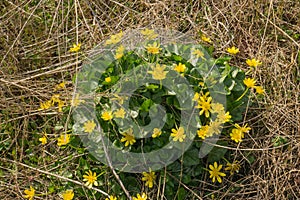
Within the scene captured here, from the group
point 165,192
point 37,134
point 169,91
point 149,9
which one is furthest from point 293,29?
point 37,134

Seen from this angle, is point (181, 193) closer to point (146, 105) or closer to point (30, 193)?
point (146, 105)

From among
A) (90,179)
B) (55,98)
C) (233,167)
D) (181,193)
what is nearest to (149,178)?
(181,193)

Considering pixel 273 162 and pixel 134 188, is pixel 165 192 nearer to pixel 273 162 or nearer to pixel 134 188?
pixel 134 188

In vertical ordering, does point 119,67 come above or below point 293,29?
above

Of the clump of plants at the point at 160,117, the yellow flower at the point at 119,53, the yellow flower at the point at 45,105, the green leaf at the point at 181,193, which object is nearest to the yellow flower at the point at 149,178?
the clump of plants at the point at 160,117

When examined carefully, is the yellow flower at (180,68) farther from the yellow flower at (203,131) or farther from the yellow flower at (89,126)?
the yellow flower at (89,126)

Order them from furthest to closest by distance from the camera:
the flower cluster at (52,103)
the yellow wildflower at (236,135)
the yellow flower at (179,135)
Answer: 1. the flower cluster at (52,103)
2. the yellow wildflower at (236,135)
3. the yellow flower at (179,135)

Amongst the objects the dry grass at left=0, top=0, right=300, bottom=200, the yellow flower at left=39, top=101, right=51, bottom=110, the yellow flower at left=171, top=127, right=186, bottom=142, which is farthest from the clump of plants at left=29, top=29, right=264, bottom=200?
the yellow flower at left=39, top=101, right=51, bottom=110
